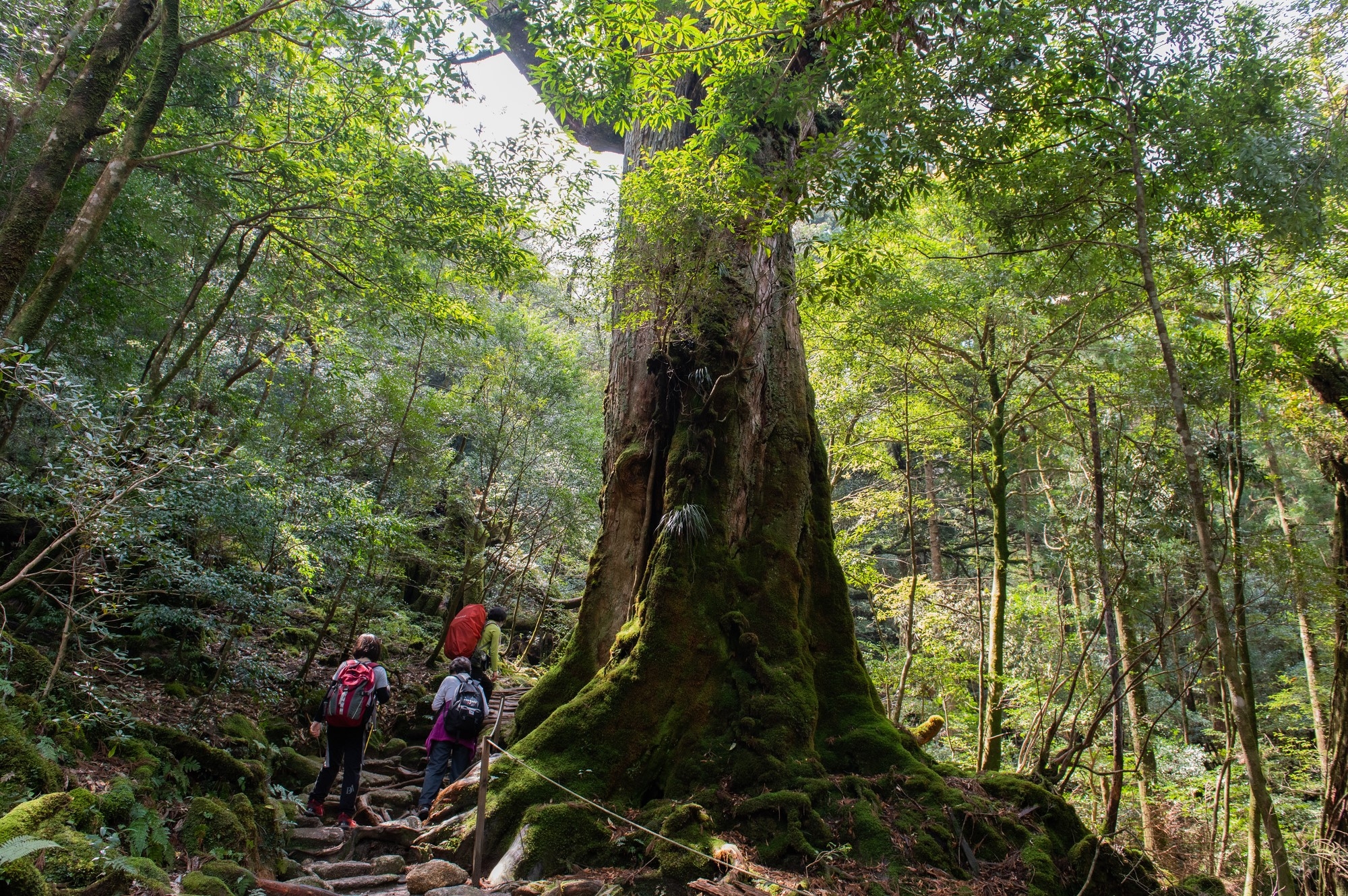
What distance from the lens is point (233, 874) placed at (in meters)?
3.64

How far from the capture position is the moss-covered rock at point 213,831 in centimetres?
403

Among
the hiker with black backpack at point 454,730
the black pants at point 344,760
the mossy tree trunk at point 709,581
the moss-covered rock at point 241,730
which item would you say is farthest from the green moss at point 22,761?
the moss-covered rock at point 241,730

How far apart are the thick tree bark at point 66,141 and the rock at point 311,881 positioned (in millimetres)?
4114

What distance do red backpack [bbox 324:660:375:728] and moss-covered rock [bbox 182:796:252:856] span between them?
1.27m

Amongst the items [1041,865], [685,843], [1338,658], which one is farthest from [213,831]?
[1338,658]

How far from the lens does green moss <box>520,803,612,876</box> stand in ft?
12.3

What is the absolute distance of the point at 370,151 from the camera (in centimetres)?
735

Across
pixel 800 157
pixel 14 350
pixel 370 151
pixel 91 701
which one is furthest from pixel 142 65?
pixel 800 157

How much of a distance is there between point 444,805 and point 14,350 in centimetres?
389

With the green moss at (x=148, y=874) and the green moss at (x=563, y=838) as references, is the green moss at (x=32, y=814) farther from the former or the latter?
the green moss at (x=563, y=838)

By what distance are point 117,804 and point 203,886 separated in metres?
0.93

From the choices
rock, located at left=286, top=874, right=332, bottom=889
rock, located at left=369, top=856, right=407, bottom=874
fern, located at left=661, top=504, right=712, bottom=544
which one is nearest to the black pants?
rock, located at left=286, top=874, right=332, bottom=889

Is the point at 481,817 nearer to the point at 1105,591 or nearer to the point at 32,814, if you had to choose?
the point at 32,814

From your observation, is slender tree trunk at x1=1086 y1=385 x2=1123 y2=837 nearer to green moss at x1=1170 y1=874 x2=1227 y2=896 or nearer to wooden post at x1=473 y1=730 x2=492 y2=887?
green moss at x1=1170 y1=874 x2=1227 y2=896
